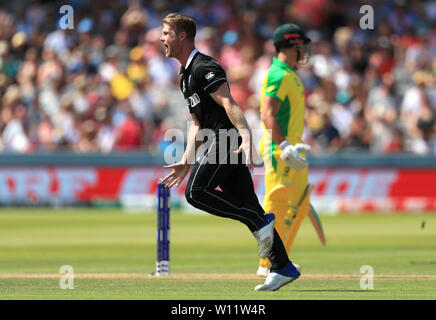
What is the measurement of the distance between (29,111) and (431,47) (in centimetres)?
1058

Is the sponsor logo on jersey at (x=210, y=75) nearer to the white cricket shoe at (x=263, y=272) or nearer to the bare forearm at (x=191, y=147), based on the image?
the bare forearm at (x=191, y=147)

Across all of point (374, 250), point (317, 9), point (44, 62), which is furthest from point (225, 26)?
point (374, 250)

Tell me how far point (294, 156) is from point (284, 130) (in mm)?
799

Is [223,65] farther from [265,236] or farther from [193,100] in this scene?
[265,236]

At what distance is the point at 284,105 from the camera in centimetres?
1146

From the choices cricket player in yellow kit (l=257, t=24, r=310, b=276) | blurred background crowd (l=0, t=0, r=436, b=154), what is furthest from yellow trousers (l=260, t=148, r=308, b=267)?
blurred background crowd (l=0, t=0, r=436, b=154)

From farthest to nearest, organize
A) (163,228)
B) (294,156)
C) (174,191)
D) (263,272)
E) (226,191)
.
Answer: (174,191), (163,228), (263,272), (294,156), (226,191)

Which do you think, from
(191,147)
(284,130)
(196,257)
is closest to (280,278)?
(191,147)

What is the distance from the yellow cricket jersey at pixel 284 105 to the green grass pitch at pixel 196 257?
1.47 metres

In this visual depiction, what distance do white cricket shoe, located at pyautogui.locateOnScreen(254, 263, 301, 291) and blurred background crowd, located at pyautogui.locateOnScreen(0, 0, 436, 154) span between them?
14.4m

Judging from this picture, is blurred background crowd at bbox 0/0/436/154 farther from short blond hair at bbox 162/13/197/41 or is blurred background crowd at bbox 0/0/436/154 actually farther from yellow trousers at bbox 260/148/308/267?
short blond hair at bbox 162/13/197/41

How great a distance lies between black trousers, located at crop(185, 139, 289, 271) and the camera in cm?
997

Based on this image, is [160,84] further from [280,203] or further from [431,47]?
[280,203]

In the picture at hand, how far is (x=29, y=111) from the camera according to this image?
2608 cm
